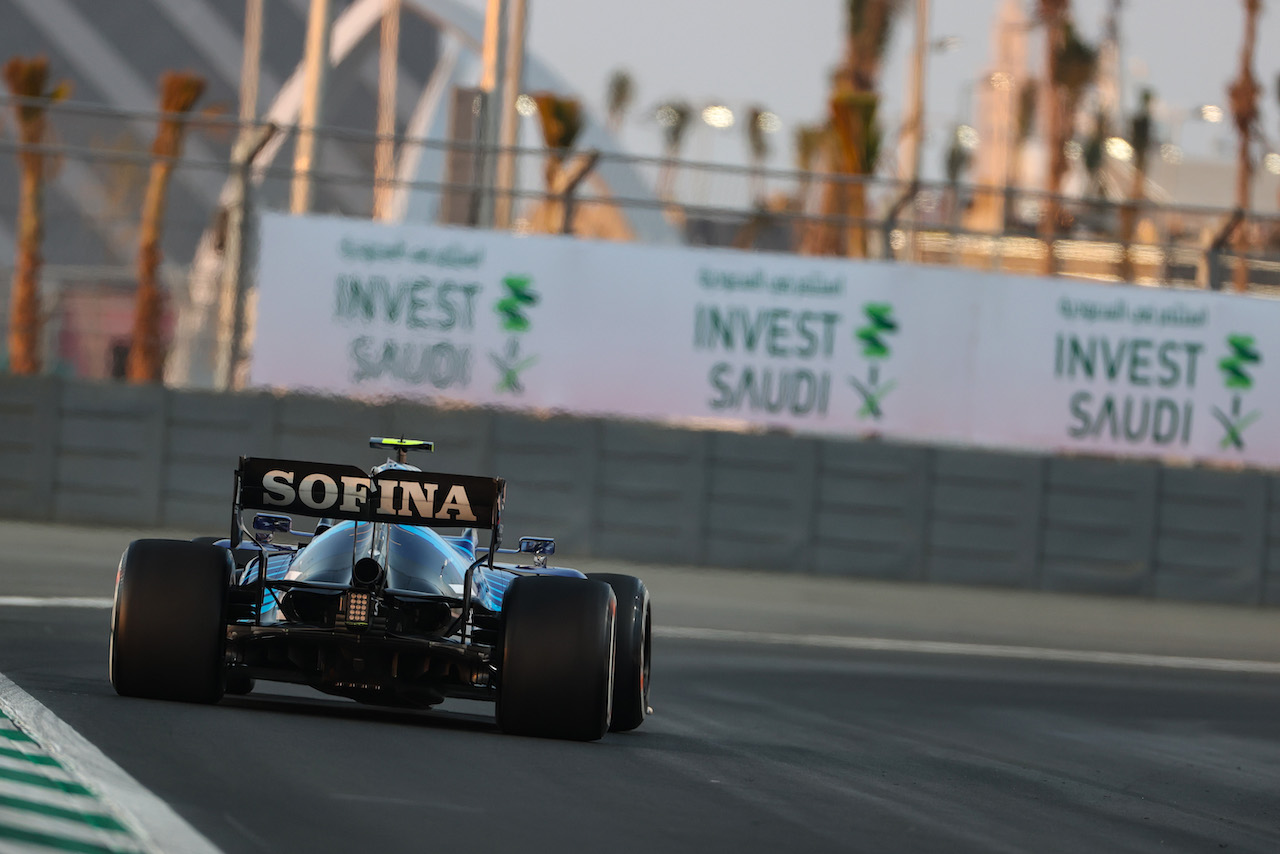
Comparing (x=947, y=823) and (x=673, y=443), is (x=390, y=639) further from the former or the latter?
(x=673, y=443)

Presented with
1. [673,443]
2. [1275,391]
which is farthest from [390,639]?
[1275,391]

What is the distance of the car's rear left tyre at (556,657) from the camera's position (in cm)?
769

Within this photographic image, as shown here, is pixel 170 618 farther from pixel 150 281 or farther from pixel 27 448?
pixel 150 281

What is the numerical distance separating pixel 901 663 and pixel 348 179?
8.38 m

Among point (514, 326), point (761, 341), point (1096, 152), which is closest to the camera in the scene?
point (514, 326)

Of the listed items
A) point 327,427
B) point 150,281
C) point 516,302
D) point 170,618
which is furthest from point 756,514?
point 170,618

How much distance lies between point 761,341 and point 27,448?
23.5 ft

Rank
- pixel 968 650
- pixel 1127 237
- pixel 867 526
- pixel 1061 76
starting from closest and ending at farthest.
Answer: pixel 968 650
pixel 867 526
pixel 1127 237
pixel 1061 76

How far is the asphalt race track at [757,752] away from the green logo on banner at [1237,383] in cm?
580

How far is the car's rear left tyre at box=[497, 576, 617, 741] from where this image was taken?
7.69 metres

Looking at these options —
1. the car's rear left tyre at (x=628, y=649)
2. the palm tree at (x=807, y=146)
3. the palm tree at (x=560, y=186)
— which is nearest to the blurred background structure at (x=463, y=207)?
Result: the palm tree at (x=560, y=186)

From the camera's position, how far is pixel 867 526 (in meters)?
20.1

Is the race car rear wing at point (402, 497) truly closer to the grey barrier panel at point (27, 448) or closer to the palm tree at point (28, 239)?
the grey barrier panel at point (27, 448)

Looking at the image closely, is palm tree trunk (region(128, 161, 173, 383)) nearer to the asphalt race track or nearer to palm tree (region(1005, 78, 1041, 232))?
the asphalt race track
